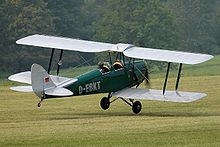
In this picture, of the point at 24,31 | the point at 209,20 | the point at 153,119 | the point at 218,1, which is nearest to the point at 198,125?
the point at 153,119

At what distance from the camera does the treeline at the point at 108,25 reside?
7212 centimetres

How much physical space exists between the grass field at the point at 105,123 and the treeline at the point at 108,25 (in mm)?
38802

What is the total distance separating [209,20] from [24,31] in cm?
2627

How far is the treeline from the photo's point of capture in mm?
72125

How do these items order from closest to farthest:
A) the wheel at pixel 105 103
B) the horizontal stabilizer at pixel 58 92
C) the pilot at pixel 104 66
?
the horizontal stabilizer at pixel 58 92 < the pilot at pixel 104 66 < the wheel at pixel 105 103

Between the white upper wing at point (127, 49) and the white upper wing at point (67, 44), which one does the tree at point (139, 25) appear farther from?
the white upper wing at point (127, 49)

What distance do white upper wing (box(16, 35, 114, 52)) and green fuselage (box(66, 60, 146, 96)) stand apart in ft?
2.45

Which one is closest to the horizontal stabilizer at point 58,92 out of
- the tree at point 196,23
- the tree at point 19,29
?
the tree at point 19,29

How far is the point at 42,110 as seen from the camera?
28.4m

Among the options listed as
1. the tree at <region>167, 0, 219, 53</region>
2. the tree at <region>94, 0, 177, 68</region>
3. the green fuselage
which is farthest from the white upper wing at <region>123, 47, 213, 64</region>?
the tree at <region>167, 0, 219, 53</region>

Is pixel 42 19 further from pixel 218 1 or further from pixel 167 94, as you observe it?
pixel 167 94

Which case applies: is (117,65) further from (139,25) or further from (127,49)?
(139,25)

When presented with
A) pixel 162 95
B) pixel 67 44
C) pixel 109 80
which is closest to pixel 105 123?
pixel 162 95

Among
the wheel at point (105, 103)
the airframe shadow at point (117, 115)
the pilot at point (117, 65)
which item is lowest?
the wheel at point (105, 103)
